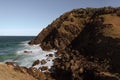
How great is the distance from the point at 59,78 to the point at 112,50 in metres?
10.4

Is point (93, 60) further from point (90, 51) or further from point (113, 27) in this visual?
point (113, 27)

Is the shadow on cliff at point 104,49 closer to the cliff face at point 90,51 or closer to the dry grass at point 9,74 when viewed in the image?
the cliff face at point 90,51

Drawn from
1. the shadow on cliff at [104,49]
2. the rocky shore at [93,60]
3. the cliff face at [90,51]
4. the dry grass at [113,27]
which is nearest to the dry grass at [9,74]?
the rocky shore at [93,60]

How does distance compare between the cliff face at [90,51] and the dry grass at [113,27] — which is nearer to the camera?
the cliff face at [90,51]

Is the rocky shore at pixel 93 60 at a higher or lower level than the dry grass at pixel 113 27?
lower

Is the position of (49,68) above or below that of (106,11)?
below

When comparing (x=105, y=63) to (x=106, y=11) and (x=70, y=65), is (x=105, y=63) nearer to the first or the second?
(x=70, y=65)

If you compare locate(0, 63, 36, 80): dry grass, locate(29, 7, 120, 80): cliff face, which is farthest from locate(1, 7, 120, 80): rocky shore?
locate(0, 63, 36, 80): dry grass

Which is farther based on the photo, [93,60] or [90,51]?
[90,51]

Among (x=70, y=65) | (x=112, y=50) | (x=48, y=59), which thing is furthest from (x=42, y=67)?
(x=112, y=50)

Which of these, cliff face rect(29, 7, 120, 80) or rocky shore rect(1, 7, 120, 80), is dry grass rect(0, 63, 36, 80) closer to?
rocky shore rect(1, 7, 120, 80)

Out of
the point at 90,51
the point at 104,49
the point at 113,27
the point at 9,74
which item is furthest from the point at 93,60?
the point at 9,74

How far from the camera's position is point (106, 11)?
70.3 meters

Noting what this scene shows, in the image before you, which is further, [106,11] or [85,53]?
[106,11]
